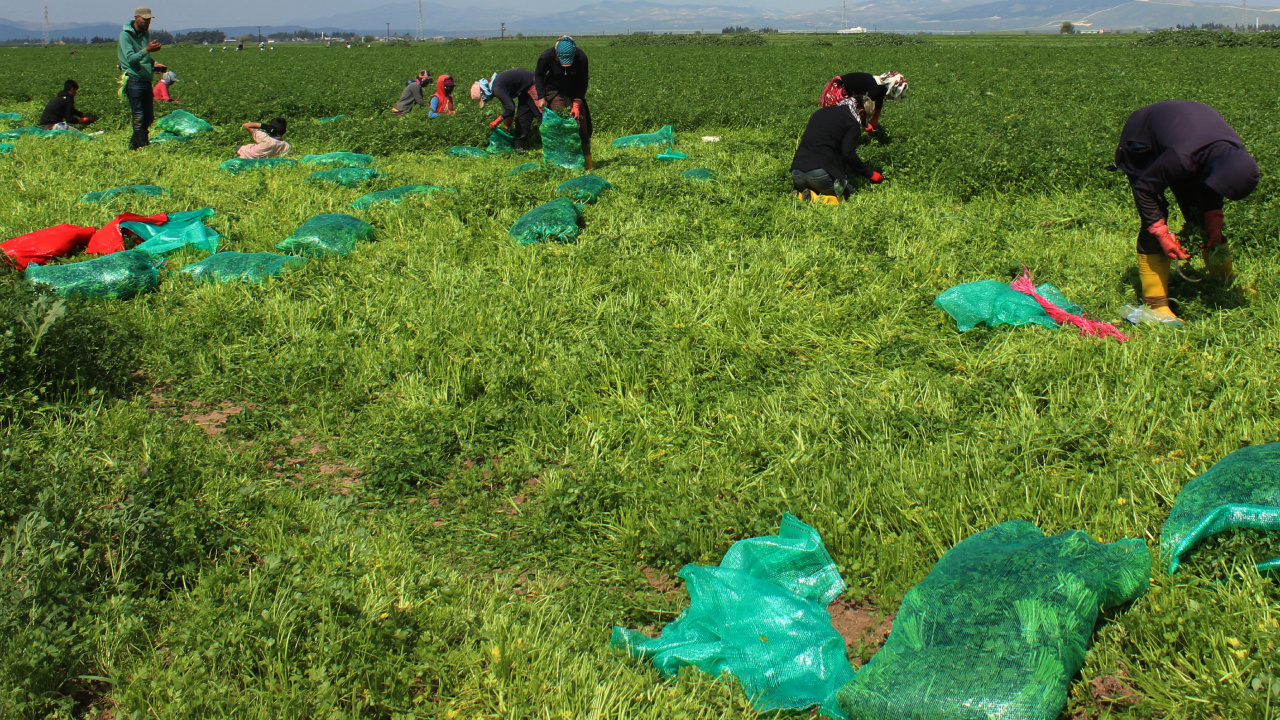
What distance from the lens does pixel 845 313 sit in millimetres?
5035

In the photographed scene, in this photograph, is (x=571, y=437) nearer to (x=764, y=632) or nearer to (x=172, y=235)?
(x=764, y=632)

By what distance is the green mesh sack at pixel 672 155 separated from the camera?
9.80 m

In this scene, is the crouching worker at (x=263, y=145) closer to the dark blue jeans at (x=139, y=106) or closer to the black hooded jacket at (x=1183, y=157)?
the dark blue jeans at (x=139, y=106)

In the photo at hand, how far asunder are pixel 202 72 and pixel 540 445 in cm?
2612

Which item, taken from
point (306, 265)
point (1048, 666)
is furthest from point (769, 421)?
point (306, 265)

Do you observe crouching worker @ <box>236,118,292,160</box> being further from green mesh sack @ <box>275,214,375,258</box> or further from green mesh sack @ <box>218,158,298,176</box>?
green mesh sack @ <box>275,214,375,258</box>

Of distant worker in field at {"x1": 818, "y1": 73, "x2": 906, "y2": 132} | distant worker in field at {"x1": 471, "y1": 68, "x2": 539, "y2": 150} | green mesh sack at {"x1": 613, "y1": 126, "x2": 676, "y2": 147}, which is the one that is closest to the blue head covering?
distant worker in field at {"x1": 471, "y1": 68, "x2": 539, "y2": 150}

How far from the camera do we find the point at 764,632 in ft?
8.23

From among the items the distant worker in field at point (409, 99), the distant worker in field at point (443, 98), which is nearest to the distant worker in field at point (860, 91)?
the distant worker in field at point (443, 98)

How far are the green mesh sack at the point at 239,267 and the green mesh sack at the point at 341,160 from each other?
13.2 ft

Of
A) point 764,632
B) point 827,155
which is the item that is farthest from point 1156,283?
point 764,632

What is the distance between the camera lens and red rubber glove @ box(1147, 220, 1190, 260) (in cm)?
450

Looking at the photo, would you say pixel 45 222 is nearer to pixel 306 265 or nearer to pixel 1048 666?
pixel 306 265

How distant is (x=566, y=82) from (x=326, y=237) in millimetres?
3868
